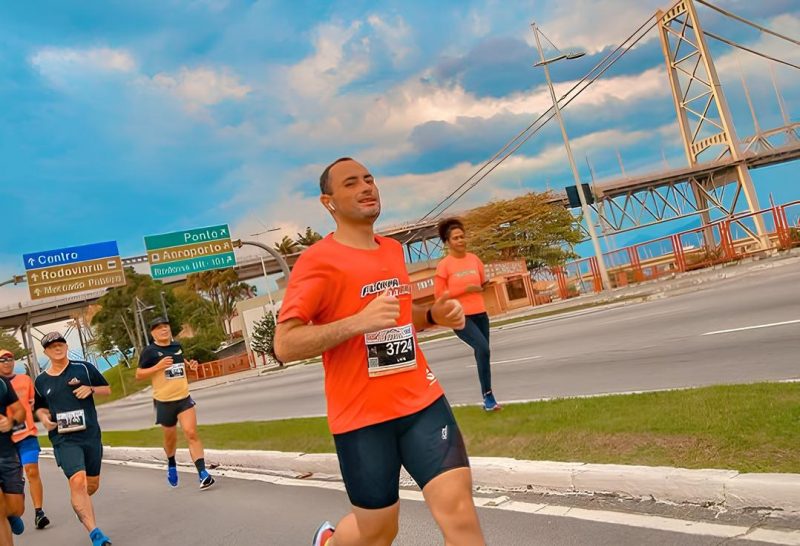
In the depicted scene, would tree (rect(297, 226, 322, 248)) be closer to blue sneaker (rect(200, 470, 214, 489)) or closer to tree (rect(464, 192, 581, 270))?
tree (rect(464, 192, 581, 270))

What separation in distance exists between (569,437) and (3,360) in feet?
19.9

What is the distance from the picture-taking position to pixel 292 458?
8305 millimetres

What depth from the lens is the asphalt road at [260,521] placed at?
391 centimetres

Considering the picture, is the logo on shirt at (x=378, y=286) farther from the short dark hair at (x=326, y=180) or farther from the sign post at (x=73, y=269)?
the sign post at (x=73, y=269)

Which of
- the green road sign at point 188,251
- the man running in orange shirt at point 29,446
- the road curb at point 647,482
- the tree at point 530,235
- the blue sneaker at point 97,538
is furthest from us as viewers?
the tree at point 530,235

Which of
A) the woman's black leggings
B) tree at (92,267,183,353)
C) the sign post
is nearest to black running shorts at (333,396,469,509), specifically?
the woman's black leggings

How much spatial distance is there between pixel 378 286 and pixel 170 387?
20.0 feet

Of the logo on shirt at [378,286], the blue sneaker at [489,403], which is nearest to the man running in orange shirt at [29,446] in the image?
the blue sneaker at [489,403]

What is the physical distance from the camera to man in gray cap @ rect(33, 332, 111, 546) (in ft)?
20.6

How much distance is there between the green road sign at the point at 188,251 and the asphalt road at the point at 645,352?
1909 cm

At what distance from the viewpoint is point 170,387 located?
844 centimetres

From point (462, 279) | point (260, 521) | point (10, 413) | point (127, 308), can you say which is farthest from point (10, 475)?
point (127, 308)

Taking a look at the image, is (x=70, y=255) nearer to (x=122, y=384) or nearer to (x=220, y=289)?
(x=122, y=384)

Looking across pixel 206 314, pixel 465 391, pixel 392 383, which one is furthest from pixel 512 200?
pixel 392 383
